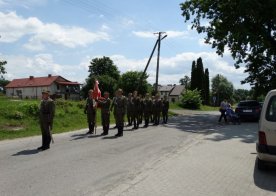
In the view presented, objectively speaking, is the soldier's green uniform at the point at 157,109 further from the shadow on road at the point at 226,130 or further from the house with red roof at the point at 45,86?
the house with red roof at the point at 45,86

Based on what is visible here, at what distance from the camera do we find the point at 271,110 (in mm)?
9008

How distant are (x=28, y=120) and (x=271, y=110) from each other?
13.6 metres

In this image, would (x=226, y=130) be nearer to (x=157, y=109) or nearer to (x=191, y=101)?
(x=157, y=109)

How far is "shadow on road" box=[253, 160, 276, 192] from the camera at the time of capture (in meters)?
7.88

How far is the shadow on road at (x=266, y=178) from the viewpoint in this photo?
788 centimetres

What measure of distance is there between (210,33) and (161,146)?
21.8m

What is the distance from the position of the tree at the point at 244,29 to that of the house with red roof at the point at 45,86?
62.0m

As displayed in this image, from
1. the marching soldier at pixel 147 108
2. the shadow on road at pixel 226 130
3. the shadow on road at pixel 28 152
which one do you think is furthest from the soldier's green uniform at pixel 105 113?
the marching soldier at pixel 147 108

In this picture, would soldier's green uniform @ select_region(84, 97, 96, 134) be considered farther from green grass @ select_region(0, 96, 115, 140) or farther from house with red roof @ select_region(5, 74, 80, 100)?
house with red roof @ select_region(5, 74, 80, 100)

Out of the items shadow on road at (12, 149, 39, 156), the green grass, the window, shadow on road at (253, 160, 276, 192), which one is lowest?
shadow on road at (253, 160, 276, 192)

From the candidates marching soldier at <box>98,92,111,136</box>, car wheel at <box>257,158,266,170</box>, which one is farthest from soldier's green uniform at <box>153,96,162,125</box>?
car wheel at <box>257,158,266,170</box>

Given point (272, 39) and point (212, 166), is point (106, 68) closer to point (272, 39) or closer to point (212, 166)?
point (272, 39)

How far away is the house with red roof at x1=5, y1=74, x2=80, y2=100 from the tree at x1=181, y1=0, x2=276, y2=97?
203ft

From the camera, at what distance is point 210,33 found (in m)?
34.0
